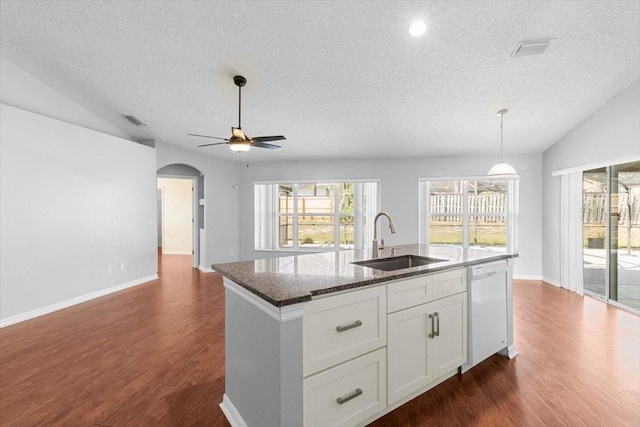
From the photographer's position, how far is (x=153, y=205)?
18.5ft

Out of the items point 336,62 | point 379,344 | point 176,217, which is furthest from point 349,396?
point 176,217

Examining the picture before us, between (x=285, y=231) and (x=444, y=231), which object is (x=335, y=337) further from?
(x=285, y=231)

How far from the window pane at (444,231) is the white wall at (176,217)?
6.58m

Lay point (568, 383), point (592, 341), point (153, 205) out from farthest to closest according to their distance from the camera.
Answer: point (153, 205) → point (592, 341) → point (568, 383)

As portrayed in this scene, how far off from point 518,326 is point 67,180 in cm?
595

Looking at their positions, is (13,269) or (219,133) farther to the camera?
(219,133)

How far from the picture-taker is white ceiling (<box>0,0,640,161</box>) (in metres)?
2.61

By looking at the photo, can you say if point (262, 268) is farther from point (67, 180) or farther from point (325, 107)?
point (67, 180)

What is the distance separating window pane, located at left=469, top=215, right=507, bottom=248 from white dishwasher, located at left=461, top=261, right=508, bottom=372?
3753 millimetres

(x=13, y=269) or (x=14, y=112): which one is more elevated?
(x=14, y=112)

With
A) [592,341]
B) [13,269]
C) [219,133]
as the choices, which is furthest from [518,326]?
[13,269]

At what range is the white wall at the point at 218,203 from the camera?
630 cm

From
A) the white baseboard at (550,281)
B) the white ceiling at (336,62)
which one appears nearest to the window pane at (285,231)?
the white ceiling at (336,62)

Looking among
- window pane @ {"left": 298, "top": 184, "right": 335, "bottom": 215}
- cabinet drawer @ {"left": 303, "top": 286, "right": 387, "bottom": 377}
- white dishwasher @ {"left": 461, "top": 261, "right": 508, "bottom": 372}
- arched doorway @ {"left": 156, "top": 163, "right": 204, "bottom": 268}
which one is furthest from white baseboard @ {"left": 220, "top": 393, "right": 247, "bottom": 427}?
arched doorway @ {"left": 156, "top": 163, "right": 204, "bottom": 268}
